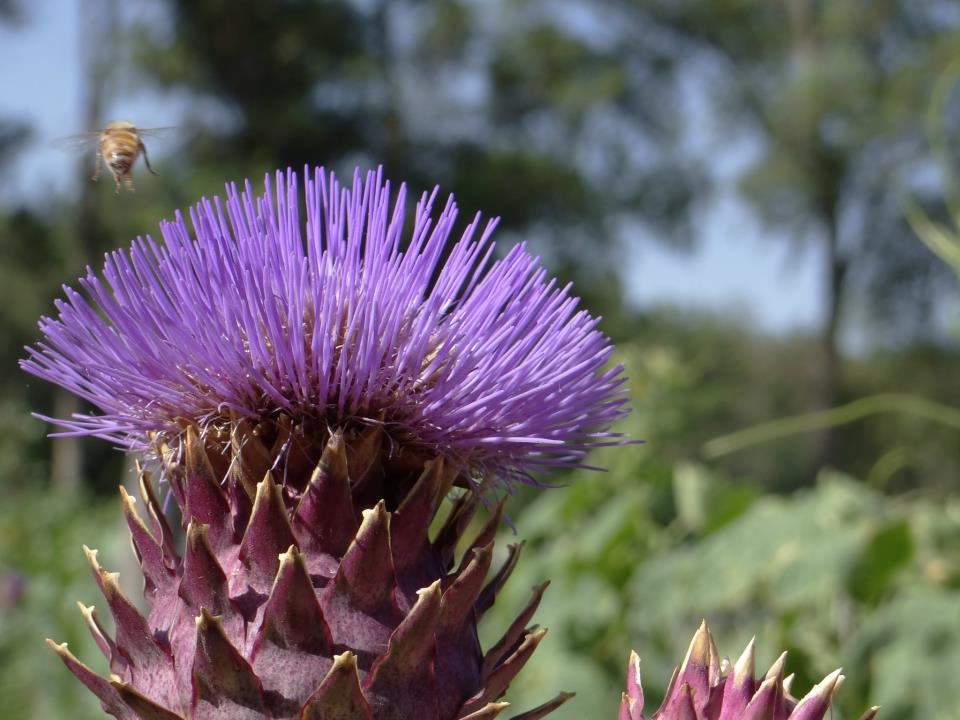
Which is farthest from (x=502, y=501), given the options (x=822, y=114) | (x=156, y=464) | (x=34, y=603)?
(x=822, y=114)

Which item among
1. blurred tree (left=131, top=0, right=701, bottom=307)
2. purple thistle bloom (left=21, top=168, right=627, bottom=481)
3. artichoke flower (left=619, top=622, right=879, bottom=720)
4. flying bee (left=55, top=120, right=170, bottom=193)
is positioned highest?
blurred tree (left=131, top=0, right=701, bottom=307)

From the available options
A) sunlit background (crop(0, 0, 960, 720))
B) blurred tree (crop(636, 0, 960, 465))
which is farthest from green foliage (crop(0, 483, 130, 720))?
blurred tree (crop(636, 0, 960, 465))

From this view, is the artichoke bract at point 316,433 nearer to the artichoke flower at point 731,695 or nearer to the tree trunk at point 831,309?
the artichoke flower at point 731,695

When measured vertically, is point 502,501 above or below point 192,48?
below

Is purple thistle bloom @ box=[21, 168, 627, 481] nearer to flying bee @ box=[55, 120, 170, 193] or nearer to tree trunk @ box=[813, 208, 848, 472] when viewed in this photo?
flying bee @ box=[55, 120, 170, 193]

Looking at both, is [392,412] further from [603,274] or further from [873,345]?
[873,345]

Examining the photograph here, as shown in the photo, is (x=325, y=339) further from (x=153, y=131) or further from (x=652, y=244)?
(x=652, y=244)

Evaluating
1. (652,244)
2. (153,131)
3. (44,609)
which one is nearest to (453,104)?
(652,244)
